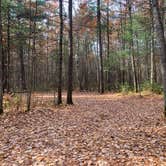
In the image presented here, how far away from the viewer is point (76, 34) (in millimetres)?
42031

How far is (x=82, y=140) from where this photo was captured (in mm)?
7504

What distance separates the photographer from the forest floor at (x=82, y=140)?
5832mm

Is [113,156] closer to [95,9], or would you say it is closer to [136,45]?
[95,9]

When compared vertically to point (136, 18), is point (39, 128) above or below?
below

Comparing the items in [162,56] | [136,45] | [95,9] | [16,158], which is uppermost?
[95,9]

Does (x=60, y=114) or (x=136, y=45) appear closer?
(x=60, y=114)

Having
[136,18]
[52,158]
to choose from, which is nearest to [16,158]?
[52,158]

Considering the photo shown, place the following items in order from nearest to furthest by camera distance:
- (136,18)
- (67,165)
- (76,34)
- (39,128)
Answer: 1. (67,165)
2. (39,128)
3. (136,18)
4. (76,34)

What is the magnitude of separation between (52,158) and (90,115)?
20.3 feet

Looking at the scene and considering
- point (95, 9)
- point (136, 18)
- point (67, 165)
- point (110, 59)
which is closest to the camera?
point (67, 165)

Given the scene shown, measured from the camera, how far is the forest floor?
583cm

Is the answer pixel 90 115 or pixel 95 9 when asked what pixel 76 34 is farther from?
pixel 90 115

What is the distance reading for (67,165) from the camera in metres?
5.53

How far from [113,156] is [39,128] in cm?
412
